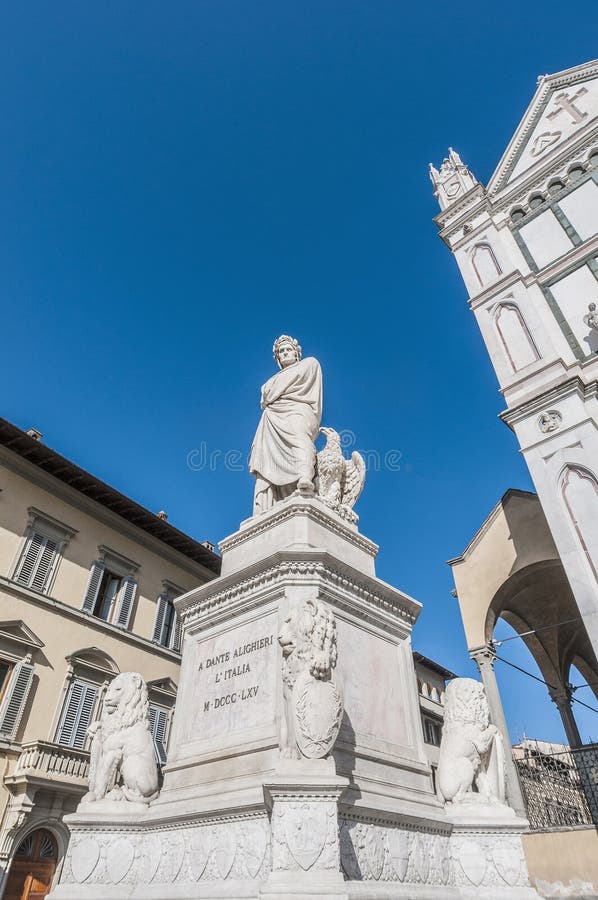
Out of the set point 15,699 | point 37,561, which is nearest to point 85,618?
point 37,561

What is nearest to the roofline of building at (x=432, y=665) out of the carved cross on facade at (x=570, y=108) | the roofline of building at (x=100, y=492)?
the roofline of building at (x=100, y=492)

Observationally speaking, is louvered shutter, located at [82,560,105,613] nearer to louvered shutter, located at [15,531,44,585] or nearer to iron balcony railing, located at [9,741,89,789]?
louvered shutter, located at [15,531,44,585]

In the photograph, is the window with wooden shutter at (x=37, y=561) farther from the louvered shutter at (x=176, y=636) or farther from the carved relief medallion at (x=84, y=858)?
the carved relief medallion at (x=84, y=858)

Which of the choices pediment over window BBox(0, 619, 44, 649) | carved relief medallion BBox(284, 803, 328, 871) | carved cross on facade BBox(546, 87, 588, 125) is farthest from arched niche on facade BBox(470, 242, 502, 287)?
pediment over window BBox(0, 619, 44, 649)

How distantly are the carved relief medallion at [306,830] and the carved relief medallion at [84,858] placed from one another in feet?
7.64

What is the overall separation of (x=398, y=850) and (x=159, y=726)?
17.8 m

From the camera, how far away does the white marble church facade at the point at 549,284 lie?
39.5ft

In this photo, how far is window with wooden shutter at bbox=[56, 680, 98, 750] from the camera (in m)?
17.4

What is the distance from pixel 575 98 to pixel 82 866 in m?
25.8

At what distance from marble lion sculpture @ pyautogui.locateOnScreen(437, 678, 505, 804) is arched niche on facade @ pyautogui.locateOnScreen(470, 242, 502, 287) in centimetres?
1546

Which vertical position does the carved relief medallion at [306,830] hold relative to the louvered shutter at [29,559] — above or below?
below

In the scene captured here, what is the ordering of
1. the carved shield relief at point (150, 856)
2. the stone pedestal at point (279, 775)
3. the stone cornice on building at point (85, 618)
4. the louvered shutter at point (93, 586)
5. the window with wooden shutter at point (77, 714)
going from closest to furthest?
1. the stone pedestal at point (279, 775)
2. the carved shield relief at point (150, 856)
3. the window with wooden shutter at point (77, 714)
4. the stone cornice on building at point (85, 618)
5. the louvered shutter at point (93, 586)

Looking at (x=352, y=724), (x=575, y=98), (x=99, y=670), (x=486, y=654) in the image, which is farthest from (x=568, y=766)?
(x=575, y=98)

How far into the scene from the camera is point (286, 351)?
8602 mm
